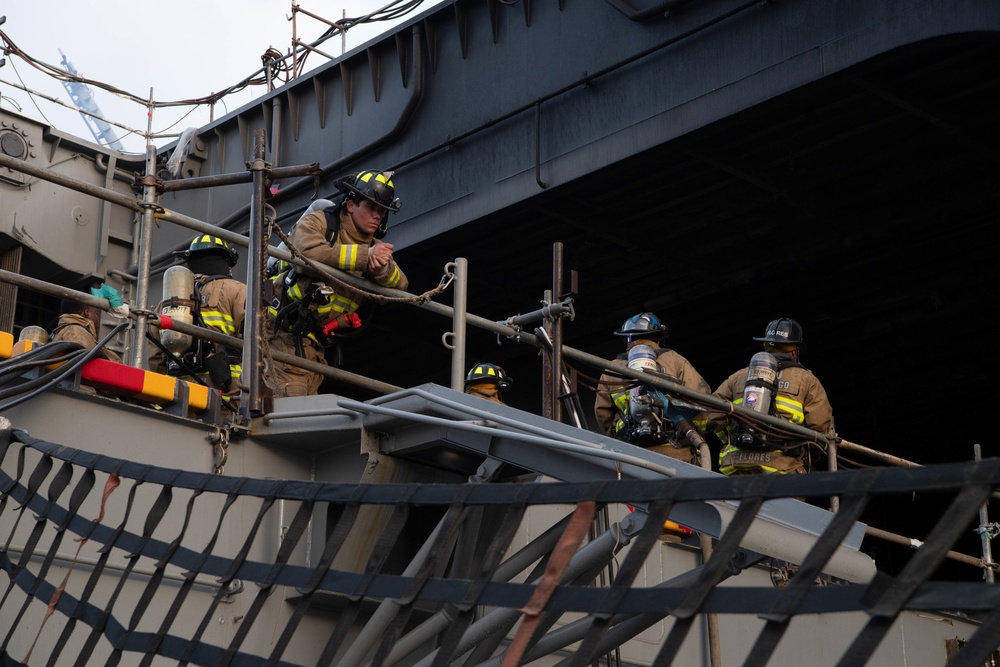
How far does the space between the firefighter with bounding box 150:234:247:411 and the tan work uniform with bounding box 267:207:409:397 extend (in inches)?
12.5

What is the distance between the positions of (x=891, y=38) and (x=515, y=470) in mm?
4990

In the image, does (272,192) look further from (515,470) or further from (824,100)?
(824,100)

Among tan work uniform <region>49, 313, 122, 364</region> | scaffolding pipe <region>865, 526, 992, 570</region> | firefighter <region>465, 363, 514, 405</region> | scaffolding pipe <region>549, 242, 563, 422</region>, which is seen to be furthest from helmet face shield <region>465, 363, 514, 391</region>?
scaffolding pipe <region>549, 242, 563, 422</region>

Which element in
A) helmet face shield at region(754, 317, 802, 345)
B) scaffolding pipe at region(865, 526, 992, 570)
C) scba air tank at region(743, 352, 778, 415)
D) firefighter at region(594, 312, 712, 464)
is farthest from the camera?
helmet face shield at region(754, 317, 802, 345)

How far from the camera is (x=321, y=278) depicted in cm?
783

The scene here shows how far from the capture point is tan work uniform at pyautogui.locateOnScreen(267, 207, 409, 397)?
24.8ft

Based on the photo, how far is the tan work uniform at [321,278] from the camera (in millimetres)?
7547

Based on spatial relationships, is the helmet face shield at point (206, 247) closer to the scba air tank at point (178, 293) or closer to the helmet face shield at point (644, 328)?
the scba air tank at point (178, 293)

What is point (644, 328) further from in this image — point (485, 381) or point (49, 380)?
point (49, 380)

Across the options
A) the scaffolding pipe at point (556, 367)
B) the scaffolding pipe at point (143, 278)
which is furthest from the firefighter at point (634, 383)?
the scaffolding pipe at point (143, 278)

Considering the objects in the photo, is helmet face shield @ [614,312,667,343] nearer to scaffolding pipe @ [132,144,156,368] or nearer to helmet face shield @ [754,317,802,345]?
helmet face shield @ [754,317,802,345]

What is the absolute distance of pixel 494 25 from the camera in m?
12.0

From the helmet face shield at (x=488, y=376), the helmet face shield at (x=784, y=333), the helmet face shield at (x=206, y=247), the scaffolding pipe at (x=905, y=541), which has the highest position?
the helmet face shield at (x=206, y=247)

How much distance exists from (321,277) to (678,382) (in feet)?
11.1
